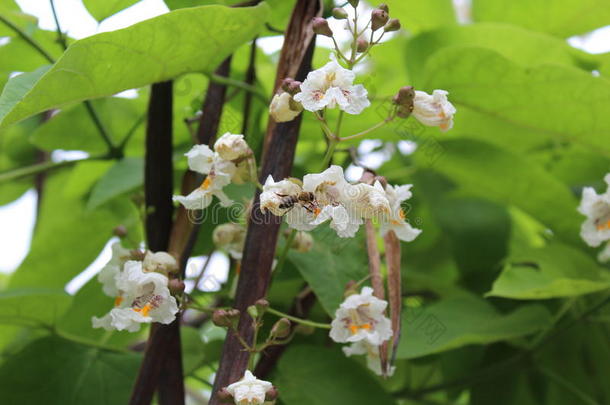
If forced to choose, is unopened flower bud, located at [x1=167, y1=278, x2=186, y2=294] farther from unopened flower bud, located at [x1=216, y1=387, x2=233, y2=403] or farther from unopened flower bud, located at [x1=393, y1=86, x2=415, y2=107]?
unopened flower bud, located at [x1=393, y1=86, x2=415, y2=107]

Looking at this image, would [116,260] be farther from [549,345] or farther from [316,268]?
[549,345]

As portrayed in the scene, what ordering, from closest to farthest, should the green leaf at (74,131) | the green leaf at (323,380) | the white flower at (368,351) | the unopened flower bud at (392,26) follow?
the unopened flower bud at (392,26) → the white flower at (368,351) → the green leaf at (323,380) → the green leaf at (74,131)

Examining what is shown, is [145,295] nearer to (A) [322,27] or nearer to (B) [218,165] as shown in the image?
(B) [218,165]

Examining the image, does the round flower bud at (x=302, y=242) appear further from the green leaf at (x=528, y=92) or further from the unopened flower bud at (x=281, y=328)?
the green leaf at (x=528, y=92)

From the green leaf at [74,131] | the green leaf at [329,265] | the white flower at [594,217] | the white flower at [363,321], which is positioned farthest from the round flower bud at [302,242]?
the green leaf at [74,131]

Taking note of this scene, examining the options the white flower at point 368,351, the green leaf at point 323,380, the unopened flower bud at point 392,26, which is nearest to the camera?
the unopened flower bud at point 392,26

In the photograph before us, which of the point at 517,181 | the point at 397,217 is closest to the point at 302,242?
the point at 397,217
